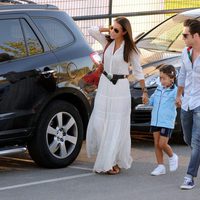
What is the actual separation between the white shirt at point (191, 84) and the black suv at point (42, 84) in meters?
1.58

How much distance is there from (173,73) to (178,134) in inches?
86.1

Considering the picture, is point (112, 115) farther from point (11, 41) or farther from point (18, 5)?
point (18, 5)

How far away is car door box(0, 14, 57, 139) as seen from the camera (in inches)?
326

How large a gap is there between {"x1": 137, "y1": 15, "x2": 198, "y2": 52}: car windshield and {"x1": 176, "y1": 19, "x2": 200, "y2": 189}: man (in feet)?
11.3

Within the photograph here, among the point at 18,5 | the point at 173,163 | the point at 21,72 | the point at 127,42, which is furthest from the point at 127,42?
the point at 173,163

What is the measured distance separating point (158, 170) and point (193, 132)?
0.98 m

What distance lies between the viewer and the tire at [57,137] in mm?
8625

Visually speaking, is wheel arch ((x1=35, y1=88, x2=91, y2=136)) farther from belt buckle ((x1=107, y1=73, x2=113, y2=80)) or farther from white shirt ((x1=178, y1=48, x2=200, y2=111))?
white shirt ((x1=178, y1=48, x2=200, y2=111))

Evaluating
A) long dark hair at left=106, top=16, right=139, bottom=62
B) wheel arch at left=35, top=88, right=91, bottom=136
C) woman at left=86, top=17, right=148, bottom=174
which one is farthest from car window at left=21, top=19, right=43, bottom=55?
long dark hair at left=106, top=16, right=139, bottom=62

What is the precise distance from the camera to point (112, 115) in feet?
28.0

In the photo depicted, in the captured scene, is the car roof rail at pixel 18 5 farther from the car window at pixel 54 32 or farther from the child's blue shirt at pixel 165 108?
the child's blue shirt at pixel 165 108

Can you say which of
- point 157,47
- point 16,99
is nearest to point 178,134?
point 157,47

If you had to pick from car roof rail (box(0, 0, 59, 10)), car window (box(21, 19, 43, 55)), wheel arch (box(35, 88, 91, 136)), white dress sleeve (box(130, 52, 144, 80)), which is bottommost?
wheel arch (box(35, 88, 91, 136))

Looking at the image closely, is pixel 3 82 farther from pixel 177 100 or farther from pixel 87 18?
pixel 87 18
